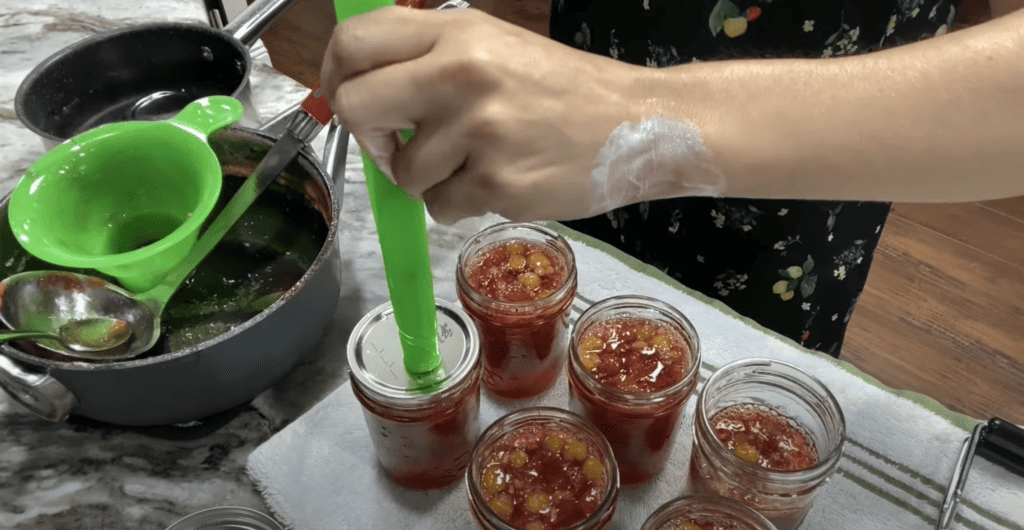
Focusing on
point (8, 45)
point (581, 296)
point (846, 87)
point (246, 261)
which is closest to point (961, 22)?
point (581, 296)

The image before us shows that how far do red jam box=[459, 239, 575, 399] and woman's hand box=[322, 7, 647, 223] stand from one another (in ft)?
0.79

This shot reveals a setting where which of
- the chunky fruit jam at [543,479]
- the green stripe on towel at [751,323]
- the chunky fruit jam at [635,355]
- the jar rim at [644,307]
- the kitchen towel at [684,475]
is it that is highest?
the jar rim at [644,307]

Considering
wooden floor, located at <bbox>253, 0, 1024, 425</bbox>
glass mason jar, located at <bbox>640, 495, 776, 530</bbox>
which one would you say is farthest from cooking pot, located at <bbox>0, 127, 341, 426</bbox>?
wooden floor, located at <bbox>253, 0, 1024, 425</bbox>

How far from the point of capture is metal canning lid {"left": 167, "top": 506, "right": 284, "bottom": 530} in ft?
1.90

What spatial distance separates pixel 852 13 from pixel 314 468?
26.8 inches

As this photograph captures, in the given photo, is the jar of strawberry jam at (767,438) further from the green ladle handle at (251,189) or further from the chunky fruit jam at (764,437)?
the green ladle handle at (251,189)

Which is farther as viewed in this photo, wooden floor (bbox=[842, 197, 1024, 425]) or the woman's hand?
wooden floor (bbox=[842, 197, 1024, 425])

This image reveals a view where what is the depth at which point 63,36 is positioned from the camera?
3.56ft

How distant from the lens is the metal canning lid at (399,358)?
1.82 ft

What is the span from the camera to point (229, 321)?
0.64 metres

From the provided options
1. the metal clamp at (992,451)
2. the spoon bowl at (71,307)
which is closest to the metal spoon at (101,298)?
the spoon bowl at (71,307)

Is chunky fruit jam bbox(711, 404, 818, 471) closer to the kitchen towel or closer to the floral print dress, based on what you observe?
the kitchen towel

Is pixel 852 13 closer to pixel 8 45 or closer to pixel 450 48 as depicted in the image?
pixel 450 48

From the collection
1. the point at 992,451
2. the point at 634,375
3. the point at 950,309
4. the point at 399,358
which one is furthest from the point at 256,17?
the point at 950,309
